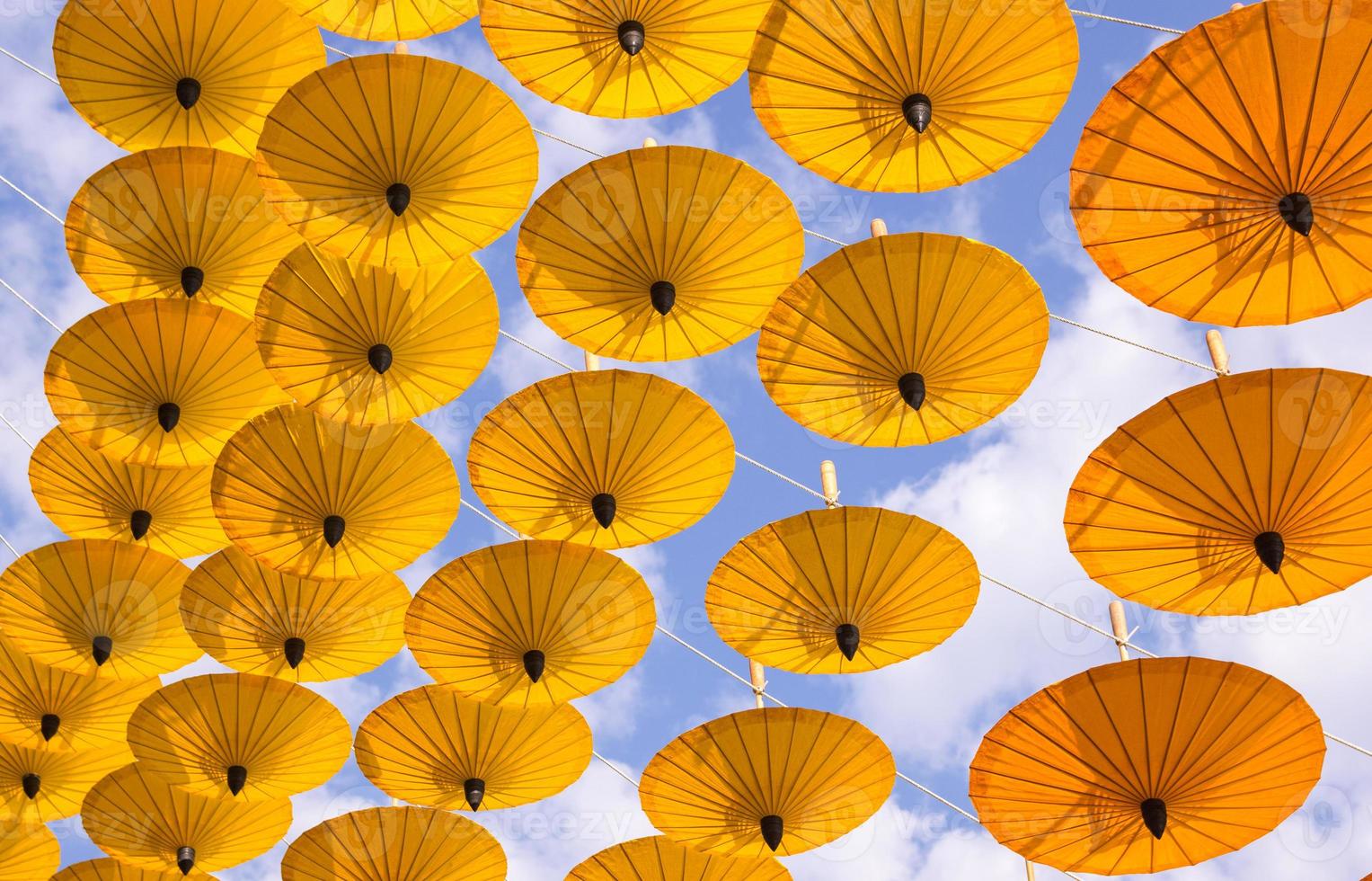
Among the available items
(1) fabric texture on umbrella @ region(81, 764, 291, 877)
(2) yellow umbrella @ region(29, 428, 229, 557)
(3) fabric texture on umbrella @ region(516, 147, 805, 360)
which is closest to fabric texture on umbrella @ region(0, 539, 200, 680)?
(2) yellow umbrella @ region(29, 428, 229, 557)

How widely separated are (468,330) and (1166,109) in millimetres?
6183

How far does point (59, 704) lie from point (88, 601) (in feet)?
6.12

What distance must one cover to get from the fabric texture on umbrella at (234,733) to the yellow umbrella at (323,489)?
1860mm

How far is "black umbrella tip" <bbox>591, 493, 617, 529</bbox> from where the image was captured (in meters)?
11.3

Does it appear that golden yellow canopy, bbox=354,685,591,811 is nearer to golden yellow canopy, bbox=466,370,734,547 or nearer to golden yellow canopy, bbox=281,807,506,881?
golden yellow canopy, bbox=281,807,506,881

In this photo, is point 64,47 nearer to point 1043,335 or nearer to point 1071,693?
point 1043,335

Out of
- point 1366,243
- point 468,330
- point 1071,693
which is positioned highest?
point 468,330

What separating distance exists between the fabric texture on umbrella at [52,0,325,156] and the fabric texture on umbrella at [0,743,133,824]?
25.0ft

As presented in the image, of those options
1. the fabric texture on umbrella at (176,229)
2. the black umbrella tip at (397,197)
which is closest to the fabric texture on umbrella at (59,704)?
the fabric texture on umbrella at (176,229)

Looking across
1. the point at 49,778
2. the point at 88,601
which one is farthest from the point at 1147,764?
the point at 49,778

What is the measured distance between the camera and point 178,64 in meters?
11.0

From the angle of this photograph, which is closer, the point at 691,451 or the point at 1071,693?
the point at 1071,693

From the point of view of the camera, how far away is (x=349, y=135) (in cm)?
1008

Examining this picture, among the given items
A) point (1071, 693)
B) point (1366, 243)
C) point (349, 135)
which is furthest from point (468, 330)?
point (1366, 243)
